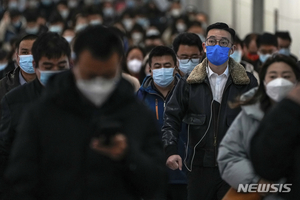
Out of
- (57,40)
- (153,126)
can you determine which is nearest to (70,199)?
(153,126)

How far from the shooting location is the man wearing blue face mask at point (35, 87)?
4.80m

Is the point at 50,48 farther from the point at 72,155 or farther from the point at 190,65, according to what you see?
the point at 190,65

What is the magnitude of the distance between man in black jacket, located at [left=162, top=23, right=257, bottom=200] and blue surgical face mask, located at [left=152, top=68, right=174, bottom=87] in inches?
39.5

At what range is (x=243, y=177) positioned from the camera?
4023 mm

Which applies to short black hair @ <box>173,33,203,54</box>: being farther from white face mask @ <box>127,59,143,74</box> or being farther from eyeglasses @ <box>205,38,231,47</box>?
white face mask @ <box>127,59,143,74</box>

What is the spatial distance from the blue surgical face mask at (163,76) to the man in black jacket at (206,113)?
3.29ft

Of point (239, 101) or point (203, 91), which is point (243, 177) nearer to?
point (239, 101)

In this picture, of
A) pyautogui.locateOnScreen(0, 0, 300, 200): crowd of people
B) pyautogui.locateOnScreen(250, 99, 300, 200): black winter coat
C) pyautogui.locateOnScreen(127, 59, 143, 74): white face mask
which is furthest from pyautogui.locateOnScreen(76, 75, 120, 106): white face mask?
pyautogui.locateOnScreen(127, 59, 143, 74): white face mask

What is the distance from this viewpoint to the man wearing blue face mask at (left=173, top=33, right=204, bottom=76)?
7.53 m

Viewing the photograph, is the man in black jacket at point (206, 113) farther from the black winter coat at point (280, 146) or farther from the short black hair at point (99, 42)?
the short black hair at point (99, 42)

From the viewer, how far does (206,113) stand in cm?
587

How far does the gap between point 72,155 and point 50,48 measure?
5.61ft

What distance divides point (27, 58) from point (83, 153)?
3576 mm

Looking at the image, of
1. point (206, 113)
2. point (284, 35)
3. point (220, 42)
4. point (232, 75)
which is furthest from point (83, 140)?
point (284, 35)
